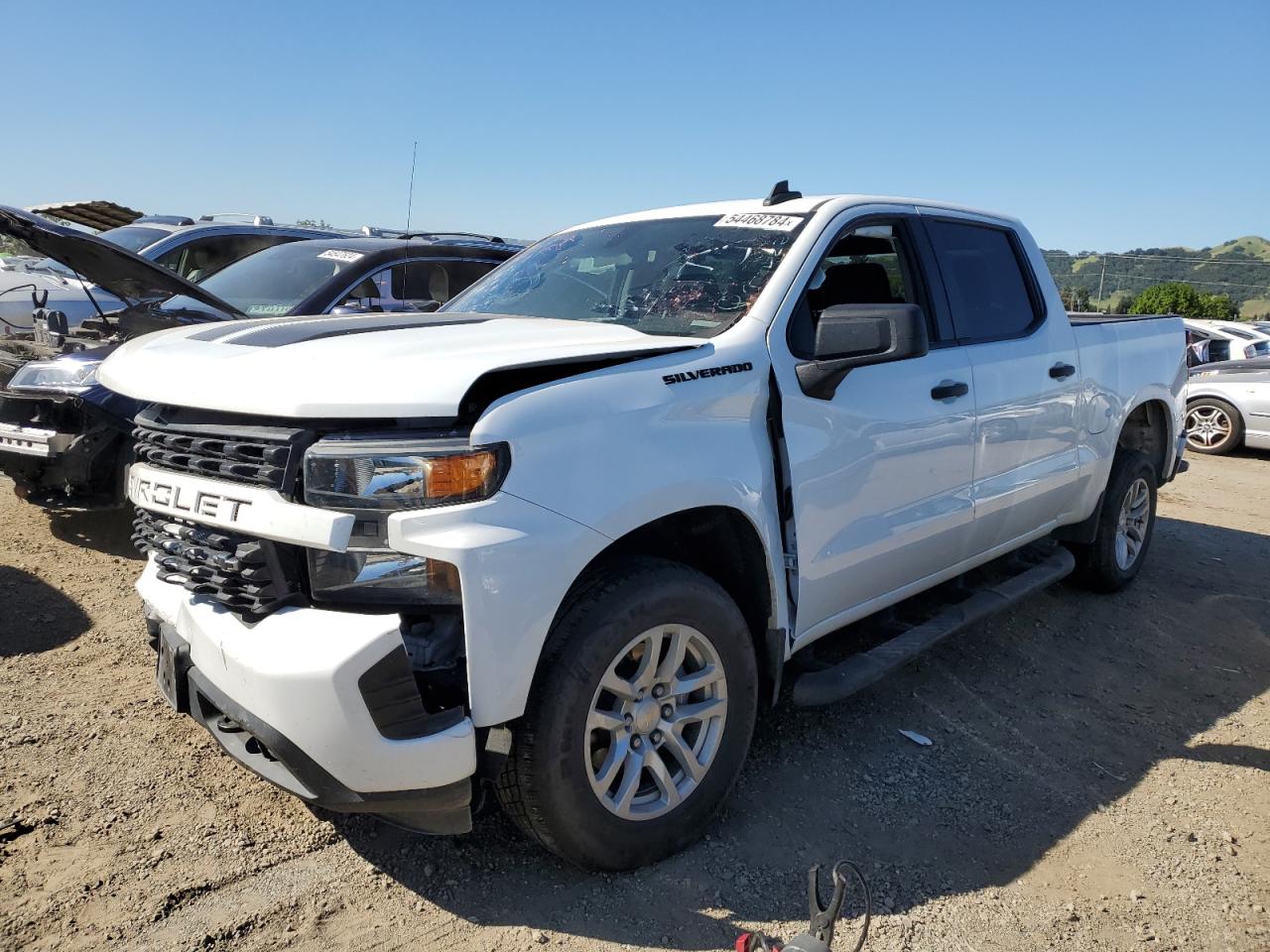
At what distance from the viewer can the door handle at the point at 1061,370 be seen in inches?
172

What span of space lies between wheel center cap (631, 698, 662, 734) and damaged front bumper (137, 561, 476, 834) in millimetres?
499

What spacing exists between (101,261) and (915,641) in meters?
4.50

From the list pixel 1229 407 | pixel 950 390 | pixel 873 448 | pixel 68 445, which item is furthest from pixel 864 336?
pixel 1229 407

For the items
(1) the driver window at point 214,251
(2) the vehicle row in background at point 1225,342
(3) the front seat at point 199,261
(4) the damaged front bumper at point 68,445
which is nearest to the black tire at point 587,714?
(4) the damaged front bumper at point 68,445

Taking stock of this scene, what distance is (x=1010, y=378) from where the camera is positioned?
4.04 meters

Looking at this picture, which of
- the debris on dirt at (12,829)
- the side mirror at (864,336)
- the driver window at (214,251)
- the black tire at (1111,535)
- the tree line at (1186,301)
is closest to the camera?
the debris on dirt at (12,829)

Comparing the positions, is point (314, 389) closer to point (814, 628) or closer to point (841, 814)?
point (814, 628)

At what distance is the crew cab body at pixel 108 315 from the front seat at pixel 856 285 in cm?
326

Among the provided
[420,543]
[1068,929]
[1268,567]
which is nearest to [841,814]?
[1068,929]

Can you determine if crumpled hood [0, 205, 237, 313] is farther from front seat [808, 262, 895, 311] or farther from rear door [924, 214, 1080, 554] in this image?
rear door [924, 214, 1080, 554]

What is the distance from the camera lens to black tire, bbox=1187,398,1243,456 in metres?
11.1

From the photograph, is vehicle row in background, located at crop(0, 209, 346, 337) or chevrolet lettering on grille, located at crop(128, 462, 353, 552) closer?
chevrolet lettering on grille, located at crop(128, 462, 353, 552)

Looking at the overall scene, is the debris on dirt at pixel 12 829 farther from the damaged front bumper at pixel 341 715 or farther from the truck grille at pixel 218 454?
the truck grille at pixel 218 454

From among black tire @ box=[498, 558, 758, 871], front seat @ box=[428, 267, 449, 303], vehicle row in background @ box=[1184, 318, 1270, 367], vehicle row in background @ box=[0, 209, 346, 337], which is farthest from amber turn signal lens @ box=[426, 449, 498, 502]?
vehicle row in background @ box=[1184, 318, 1270, 367]
